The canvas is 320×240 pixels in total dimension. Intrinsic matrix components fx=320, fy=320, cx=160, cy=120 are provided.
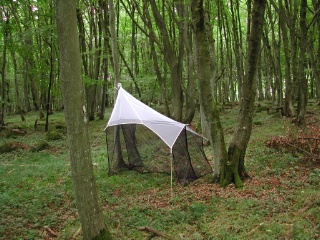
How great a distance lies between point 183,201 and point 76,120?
330 cm

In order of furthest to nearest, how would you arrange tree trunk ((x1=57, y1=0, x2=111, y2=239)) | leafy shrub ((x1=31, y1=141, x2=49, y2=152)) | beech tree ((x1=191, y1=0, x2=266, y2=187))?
leafy shrub ((x1=31, y1=141, x2=49, y2=152)) < beech tree ((x1=191, y1=0, x2=266, y2=187)) < tree trunk ((x1=57, y1=0, x2=111, y2=239))

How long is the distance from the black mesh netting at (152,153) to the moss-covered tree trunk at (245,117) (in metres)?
1.10

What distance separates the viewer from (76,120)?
375 centimetres

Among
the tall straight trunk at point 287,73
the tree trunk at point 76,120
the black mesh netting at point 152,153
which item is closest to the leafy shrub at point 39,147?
the black mesh netting at point 152,153

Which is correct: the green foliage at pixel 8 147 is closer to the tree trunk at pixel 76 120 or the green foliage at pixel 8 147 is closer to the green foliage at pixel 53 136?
the green foliage at pixel 53 136

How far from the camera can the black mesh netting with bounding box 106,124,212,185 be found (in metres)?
7.73

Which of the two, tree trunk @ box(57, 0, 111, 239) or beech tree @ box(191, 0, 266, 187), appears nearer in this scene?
tree trunk @ box(57, 0, 111, 239)

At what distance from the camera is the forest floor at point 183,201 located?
4914 mm

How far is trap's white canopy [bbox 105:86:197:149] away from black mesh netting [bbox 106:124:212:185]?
0.24m

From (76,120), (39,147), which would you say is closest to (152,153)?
(76,120)

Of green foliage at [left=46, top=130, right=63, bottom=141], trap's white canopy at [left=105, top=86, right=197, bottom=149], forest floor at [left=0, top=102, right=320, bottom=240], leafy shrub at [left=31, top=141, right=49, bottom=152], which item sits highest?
Result: trap's white canopy at [left=105, top=86, right=197, bottom=149]

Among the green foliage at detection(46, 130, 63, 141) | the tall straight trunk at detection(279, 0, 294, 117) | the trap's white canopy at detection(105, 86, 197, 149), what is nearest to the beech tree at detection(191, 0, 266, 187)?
the trap's white canopy at detection(105, 86, 197, 149)

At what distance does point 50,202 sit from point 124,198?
1.53m

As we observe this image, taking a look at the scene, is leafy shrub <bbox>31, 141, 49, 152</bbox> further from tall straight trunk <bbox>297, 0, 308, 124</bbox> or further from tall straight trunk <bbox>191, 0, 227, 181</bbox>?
tall straight trunk <bbox>297, 0, 308, 124</bbox>
